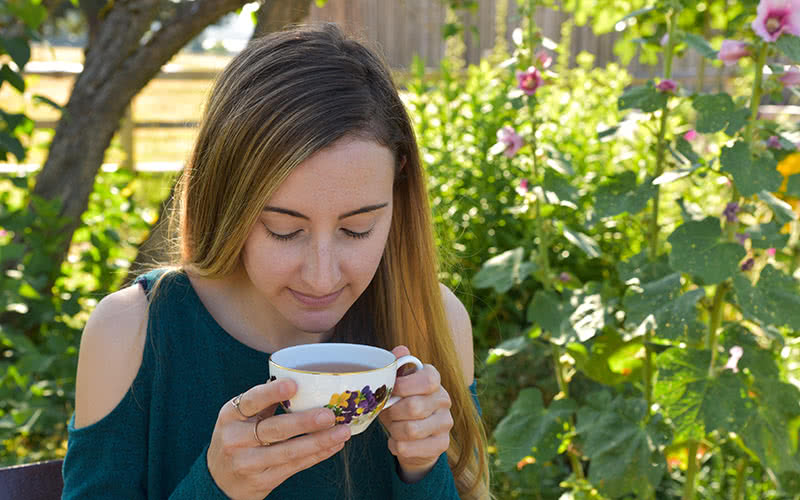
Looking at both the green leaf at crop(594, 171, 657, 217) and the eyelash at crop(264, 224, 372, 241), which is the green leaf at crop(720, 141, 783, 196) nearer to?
the green leaf at crop(594, 171, 657, 217)

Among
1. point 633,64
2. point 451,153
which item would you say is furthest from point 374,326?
point 633,64

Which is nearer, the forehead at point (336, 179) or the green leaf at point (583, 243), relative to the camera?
the forehead at point (336, 179)

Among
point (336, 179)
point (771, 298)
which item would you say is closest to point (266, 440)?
point (336, 179)

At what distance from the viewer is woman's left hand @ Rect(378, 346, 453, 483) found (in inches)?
40.7

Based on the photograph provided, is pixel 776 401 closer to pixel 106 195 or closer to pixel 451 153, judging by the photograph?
pixel 451 153

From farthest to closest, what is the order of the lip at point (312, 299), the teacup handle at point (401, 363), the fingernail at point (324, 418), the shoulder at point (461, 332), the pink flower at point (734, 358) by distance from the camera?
the pink flower at point (734, 358)
the shoulder at point (461, 332)
the lip at point (312, 299)
the teacup handle at point (401, 363)
the fingernail at point (324, 418)

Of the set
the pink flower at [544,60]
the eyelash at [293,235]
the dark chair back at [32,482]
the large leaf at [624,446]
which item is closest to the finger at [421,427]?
the eyelash at [293,235]

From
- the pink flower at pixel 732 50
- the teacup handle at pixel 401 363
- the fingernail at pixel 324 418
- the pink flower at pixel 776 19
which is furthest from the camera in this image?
the pink flower at pixel 732 50

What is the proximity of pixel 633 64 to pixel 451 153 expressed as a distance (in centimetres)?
430

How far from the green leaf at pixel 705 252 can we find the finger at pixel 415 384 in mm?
799

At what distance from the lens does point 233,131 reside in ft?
3.78

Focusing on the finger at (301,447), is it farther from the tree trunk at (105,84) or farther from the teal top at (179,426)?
the tree trunk at (105,84)

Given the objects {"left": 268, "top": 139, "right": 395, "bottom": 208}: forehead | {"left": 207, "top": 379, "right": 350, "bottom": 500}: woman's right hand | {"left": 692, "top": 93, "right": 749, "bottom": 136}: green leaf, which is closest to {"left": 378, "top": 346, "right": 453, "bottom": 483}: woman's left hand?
{"left": 207, "top": 379, "right": 350, "bottom": 500}: woman's right hand

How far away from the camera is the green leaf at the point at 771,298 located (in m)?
1.65
